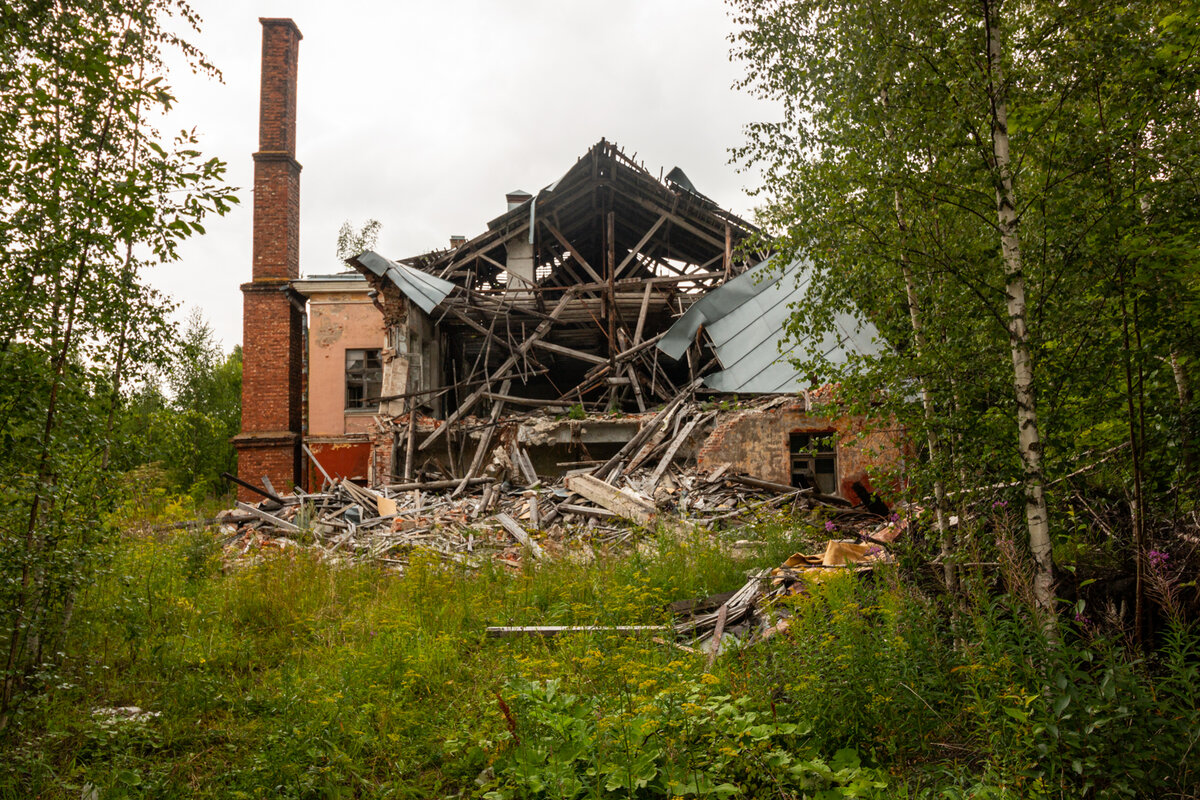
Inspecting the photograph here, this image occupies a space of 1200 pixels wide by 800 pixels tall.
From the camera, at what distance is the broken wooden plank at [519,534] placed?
10.3 meters

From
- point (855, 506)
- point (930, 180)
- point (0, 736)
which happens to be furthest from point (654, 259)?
point (0, 736)

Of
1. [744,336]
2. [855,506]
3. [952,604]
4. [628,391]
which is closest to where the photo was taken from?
[952,604]

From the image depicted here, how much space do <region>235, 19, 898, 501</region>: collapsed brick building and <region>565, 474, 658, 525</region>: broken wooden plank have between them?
1.81 meters

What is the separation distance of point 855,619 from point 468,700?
283 centimetres

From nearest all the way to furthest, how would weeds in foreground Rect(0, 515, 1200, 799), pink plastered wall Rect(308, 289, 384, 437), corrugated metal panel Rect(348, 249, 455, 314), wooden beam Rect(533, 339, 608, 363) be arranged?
weeds in foreground Rect(0, 515, 1200, 799) < corrugated metal panel Rect(348, 249, 455, 314) < wooden beam Rect(533, 339, 608, 363) < pink plastered wall Rect(308, 289, 384, 437)

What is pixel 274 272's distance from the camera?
20500 mm

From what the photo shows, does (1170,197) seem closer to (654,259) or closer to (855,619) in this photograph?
(855,619)

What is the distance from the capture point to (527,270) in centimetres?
1845

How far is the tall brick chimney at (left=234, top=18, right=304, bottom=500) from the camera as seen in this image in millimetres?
20016

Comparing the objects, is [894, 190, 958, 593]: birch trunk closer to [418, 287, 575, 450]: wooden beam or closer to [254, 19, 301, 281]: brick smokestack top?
[418, 287, 575, 450]: wooden beam

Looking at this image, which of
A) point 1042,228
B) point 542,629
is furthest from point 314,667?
point 1042,228

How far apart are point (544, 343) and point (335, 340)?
9153mm

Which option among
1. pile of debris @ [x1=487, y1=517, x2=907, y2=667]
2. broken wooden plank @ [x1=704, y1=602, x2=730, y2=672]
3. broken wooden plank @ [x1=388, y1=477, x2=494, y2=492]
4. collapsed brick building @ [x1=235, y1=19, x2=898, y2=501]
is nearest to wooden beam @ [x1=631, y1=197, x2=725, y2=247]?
collapsed brick building @ [x1=235, y1=19, x2=898, y2=501]

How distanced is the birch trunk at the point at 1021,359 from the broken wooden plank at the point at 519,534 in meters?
6.39
